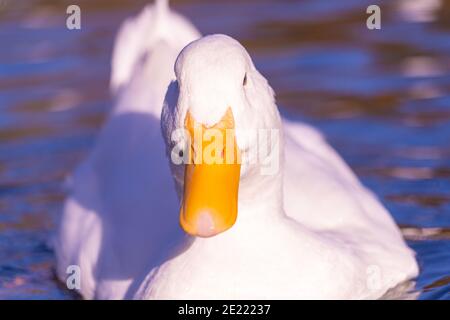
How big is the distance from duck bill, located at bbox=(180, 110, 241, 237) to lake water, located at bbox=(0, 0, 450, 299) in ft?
5.02

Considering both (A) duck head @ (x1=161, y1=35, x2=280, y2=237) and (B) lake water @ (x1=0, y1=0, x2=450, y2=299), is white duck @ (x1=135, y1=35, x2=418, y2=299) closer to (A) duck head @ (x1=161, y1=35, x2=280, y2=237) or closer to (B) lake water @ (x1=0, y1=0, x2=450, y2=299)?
(A) duck head @ (x1=161, y1=35, x2=280, y2=237)

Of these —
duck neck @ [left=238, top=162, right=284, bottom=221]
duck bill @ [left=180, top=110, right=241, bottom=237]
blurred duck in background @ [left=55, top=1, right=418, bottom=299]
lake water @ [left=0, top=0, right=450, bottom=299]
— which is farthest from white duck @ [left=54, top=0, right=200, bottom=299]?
duck bill @ [left=180, top=110, right=241, bottom=237]

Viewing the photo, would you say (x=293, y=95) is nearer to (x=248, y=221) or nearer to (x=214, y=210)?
(x=248, y=221)

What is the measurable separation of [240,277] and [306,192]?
1.13 meters

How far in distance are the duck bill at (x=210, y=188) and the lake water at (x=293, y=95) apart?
1530mm

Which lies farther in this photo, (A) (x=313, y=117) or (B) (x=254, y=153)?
(A) (x=313, y=117)

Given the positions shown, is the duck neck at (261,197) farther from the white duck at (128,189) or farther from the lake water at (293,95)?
the lake water at (293,95)

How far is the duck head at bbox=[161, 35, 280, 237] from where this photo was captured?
229 inches

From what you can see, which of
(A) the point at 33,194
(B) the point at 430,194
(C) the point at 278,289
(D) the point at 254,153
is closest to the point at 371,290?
(C) the point at 278,289

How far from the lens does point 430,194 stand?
28.1 feet

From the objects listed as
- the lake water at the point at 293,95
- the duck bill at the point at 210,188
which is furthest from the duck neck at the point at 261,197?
the lake water at the point at 293,95

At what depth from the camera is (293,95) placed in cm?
1053

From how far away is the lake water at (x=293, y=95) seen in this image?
833 cm

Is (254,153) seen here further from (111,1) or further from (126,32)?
(111,1)
